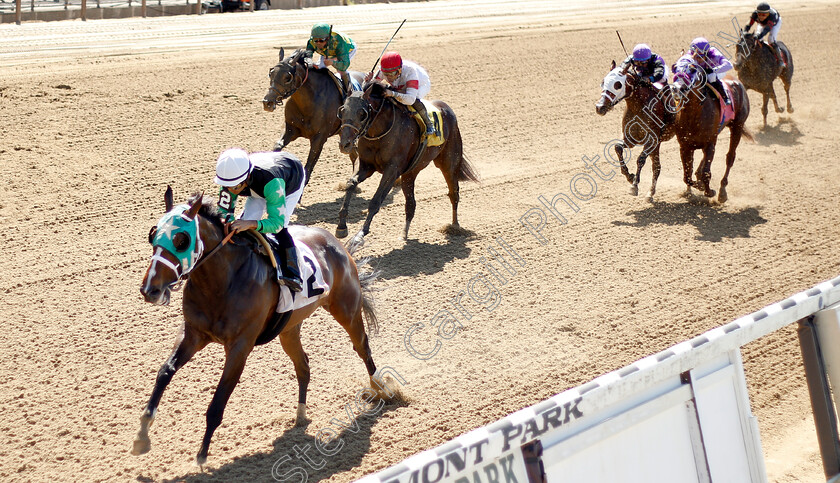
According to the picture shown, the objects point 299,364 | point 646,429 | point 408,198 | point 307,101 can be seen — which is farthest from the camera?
point 307,101

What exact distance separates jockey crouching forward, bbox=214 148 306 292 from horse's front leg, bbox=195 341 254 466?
1.69ft

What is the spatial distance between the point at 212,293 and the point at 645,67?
24.2 feet

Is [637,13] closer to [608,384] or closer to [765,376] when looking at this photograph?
[765,376]

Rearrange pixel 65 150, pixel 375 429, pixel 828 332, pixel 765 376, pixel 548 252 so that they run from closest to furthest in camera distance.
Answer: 1. pixel 828 332
2. pixel 375 429
3. pixel 765 376
4. pixel 548 252
5. pixel 65 150

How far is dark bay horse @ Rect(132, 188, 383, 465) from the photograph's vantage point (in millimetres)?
4383

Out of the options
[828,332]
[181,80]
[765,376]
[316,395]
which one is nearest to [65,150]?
[181,80]

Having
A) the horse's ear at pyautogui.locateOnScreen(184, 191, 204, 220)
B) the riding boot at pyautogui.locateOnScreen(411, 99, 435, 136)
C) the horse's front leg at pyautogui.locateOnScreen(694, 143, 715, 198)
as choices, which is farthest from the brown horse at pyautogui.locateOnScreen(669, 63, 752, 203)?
the horse's ear at pyautogui.locateOnScreen(184, 191, 204, 220)

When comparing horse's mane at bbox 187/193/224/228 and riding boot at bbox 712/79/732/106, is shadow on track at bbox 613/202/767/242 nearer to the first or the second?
riding boot at bbox 712/79/732/106

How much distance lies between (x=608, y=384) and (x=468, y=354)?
3.59 metres

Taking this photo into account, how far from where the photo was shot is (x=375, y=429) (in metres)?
5.67

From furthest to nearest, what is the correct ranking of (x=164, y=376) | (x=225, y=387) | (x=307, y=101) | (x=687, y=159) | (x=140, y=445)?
(x=687, y=159) → (x=307, y=101) → (x=225, y=387) → (x=164, y=376) → (x=140, y=445)

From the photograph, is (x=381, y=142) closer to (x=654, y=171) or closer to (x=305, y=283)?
(x=305, y=283)

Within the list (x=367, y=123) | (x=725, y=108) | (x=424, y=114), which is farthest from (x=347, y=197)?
(x=725, y=108)

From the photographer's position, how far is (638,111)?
34.8ft
